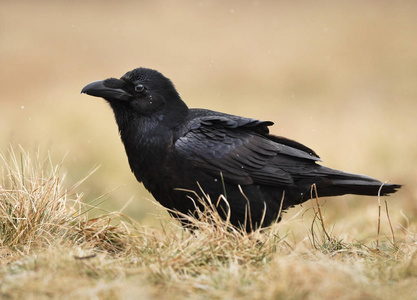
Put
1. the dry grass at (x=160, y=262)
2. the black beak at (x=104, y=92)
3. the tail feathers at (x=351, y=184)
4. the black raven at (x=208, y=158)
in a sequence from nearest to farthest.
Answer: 1. the dry grass at (x=160, y=262)
2. the black raven at (x=208, y=158)
3. the black beak at (x=104, y=92)
4. the tail feathers at (x=351, y=184)

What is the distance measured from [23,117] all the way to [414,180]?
8.34 meters

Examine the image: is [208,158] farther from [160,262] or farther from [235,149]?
[160,262]

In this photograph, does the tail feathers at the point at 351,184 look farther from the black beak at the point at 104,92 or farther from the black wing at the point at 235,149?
the black beak at the point at 104,92

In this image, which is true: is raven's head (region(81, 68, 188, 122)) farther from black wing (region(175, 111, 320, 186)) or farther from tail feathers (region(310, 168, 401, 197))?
tail feathers (region(310, 168, 401, 197))

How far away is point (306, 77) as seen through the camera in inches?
674

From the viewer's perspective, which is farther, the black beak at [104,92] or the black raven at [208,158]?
the black beak at [104,92]

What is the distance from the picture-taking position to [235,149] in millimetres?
4871

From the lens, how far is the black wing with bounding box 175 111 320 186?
4656 mm

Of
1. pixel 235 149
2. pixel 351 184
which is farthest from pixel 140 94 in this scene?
pixel 351 184

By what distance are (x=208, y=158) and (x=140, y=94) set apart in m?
0.83

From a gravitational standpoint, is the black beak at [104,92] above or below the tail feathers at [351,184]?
above

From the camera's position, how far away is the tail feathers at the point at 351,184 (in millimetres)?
5066

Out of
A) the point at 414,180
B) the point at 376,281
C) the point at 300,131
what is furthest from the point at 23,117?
the point at 376,281

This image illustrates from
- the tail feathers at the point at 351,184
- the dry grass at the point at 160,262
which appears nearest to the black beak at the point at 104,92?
the dry grass at the point at 160,262
